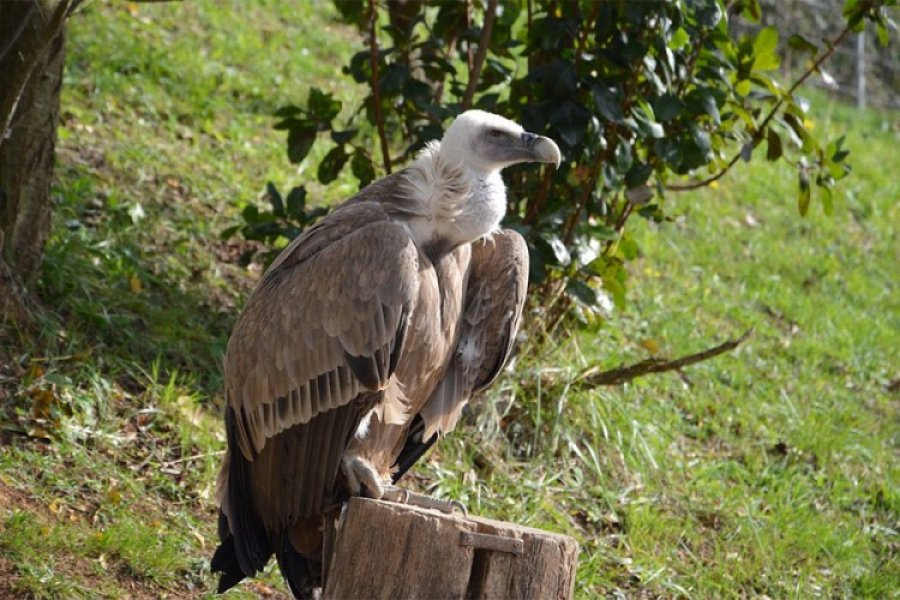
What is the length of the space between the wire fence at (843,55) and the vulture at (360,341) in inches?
480

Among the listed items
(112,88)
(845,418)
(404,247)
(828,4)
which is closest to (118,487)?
(404,247)

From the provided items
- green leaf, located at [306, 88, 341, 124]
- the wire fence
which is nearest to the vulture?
green leaf, located at [306, 88, 341, 124]

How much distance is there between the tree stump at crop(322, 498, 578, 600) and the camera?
127 inches

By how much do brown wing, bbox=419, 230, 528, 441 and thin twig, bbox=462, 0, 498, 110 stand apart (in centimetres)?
149

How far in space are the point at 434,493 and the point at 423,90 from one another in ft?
6.27

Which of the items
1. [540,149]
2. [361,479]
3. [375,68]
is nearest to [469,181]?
[540,149]

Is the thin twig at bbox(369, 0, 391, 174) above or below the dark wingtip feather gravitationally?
above

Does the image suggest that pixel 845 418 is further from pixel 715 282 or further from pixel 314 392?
pixel 314 392

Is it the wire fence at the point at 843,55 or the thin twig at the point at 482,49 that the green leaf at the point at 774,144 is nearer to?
the thin twig at the point at 482,49

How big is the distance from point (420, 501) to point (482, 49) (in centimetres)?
258

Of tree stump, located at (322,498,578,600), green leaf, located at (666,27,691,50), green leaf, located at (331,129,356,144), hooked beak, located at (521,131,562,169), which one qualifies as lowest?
tree stump, located at (322,498,578,600)

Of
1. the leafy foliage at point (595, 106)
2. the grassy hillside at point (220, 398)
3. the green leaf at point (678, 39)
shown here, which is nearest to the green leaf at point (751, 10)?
the leafy foliage at point (595, 106)

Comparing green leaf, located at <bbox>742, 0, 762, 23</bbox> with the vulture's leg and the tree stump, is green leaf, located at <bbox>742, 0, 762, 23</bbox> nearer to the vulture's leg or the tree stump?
the vulture's leg

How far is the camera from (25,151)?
5410 mm
